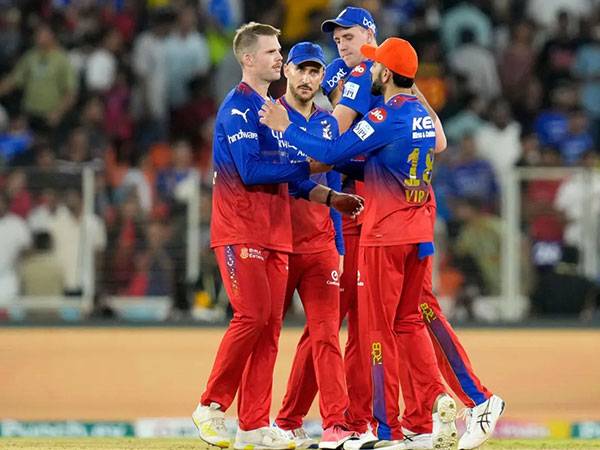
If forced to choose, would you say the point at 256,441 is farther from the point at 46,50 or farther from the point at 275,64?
the point at 46,50

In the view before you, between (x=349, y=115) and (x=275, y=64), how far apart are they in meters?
0.58

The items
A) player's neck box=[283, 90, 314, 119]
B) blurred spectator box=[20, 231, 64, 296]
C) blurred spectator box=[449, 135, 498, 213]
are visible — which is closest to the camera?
player's neck box=[283, 90, 314, 119]

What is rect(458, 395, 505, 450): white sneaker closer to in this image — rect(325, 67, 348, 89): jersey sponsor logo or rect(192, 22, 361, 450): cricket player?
rect(192, 22, 361, 450): cricket player

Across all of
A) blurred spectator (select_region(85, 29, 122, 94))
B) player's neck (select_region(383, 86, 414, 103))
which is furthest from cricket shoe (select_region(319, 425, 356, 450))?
blurred spectator (select_region(85, 29, 122, 94))

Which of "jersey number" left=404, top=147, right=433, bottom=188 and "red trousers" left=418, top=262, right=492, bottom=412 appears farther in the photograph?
"red trousers" left=418, top=262, right=492, bottom=412

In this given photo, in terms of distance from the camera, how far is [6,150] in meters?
19.0

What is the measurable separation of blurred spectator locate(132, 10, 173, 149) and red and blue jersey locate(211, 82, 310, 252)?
32.2 feet

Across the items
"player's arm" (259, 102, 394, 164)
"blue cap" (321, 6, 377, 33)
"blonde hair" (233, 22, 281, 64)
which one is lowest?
"player's arm" (259, 102, 394, 164)

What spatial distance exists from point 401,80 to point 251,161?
1.05 meters

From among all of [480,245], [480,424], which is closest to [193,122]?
[480,245]

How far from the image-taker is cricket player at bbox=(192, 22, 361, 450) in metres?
9.78

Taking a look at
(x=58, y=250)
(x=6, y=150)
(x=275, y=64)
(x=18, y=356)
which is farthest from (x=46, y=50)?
(x=275, y=64)

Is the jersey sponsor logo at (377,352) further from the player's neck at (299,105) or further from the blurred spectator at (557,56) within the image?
the blurred spectator at (557,56)

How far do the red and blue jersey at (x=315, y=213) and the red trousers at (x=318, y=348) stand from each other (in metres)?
0.09
